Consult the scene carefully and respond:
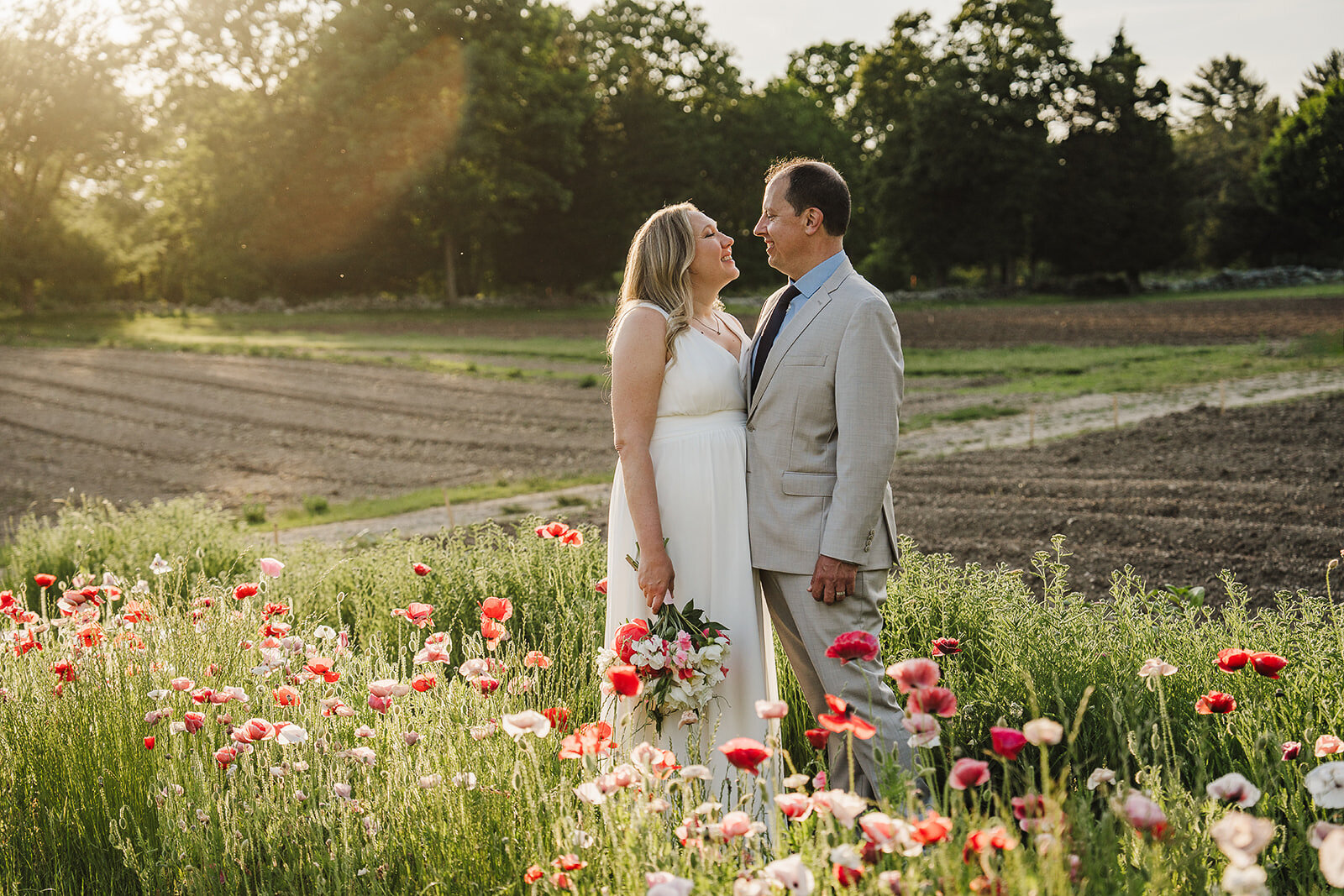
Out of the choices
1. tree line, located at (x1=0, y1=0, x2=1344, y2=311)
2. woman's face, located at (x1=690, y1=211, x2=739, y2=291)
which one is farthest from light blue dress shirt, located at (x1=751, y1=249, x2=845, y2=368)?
tree line, located at (x1=0, y1=0, x2=1344, y2=311)

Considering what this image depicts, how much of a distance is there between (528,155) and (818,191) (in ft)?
135

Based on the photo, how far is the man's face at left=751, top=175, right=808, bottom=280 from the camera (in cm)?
299

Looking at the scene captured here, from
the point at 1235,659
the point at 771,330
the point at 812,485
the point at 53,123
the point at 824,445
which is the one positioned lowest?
the point at 1235,659

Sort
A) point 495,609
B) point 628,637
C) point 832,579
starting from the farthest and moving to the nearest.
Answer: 1. point 832,579
2. point 495,609
3. point 628,637

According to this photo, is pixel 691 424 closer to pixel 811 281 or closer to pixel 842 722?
pixel 811 281

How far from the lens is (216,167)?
40312 mm

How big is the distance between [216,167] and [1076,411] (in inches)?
1466

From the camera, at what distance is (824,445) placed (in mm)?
2965

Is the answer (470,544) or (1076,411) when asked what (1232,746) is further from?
(1076,411)

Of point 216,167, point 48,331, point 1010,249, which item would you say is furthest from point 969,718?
point 1010,249

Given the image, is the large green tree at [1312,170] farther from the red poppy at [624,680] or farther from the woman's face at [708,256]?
the red poppy at [624,680]

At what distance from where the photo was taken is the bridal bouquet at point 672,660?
2.66 meters

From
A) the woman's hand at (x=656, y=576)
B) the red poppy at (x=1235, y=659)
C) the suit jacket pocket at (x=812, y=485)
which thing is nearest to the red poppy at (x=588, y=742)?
the woman's hand at (x=656, y=576)

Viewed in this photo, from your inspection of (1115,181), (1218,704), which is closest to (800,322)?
(1218,704)
